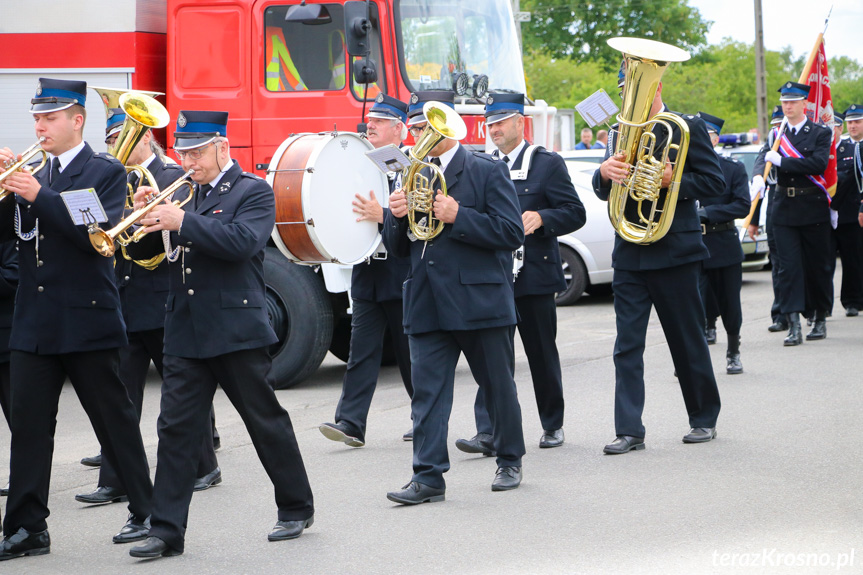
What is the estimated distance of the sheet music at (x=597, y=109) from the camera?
637cm

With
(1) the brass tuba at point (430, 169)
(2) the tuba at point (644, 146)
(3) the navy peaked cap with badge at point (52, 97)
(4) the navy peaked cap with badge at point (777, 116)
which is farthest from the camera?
(4) the navy peaked cap with badge at point (777, 116)

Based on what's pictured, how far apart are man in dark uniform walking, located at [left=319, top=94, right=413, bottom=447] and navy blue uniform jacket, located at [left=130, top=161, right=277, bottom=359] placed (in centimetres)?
179

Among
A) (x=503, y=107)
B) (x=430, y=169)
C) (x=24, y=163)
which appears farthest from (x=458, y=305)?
(x=24, y=163)

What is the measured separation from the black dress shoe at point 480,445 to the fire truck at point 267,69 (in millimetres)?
2335

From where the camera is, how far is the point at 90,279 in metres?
5.18

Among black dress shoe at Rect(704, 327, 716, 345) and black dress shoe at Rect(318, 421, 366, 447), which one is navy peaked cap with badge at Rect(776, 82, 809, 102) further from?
black dress shoe at Rect(318, 421, 366, 447)

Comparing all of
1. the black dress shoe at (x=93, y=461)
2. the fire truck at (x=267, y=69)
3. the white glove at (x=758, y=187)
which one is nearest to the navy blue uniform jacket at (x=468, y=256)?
the black dress shoe at (x=93, y=461)

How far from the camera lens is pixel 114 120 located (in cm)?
707

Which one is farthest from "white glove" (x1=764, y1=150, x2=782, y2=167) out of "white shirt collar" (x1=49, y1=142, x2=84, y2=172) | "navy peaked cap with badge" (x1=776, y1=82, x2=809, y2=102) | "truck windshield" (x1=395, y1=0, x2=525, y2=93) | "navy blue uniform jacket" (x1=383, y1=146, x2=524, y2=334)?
"white shirt collar" (x1=49, y1=142, x2=84, y2=172)

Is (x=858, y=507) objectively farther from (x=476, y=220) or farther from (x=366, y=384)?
(x=366, y=384)

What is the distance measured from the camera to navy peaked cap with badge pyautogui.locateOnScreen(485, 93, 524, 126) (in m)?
6.55

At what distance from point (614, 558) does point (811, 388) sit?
4044 millimetres

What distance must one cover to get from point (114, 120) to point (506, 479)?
3.18 meters

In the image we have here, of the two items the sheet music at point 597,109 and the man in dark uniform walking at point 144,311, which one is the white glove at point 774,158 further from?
the man in dark uniform walking at point 144,311
